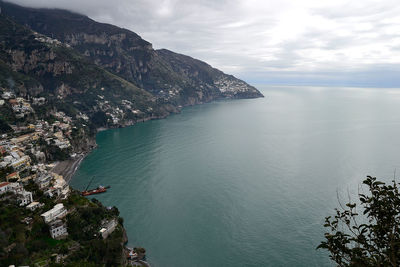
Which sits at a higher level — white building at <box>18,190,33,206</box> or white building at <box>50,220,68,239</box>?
white building at <box>18,190,33,206</box>

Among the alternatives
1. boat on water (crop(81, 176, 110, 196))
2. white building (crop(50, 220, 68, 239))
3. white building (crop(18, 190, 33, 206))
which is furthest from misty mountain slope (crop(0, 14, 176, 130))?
white building (crop(50, 220, 68, 239))

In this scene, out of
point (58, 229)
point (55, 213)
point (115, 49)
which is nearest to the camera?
point (58, 229)

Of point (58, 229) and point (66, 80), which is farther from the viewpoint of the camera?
point (66, 80)

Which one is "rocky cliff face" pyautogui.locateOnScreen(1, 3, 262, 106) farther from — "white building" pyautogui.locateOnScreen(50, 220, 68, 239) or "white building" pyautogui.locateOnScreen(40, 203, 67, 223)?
"white building" pyautogui.locateOnScreen(50, 220, 68, 239)

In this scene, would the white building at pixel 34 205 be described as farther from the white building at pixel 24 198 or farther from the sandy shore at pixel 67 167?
the sandy shore at pixel 67 167

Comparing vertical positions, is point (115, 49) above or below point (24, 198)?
above

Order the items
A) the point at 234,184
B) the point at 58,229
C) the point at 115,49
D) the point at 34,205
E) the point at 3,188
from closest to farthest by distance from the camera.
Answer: the point at 58,229 → the point at 34,205 → the point at 3,188 → the point at 234,184 → the point at 115,49

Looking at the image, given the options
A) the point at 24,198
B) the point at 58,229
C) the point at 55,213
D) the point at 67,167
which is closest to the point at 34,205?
the point at 24,198

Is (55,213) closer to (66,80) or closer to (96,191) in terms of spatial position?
(96,191)
